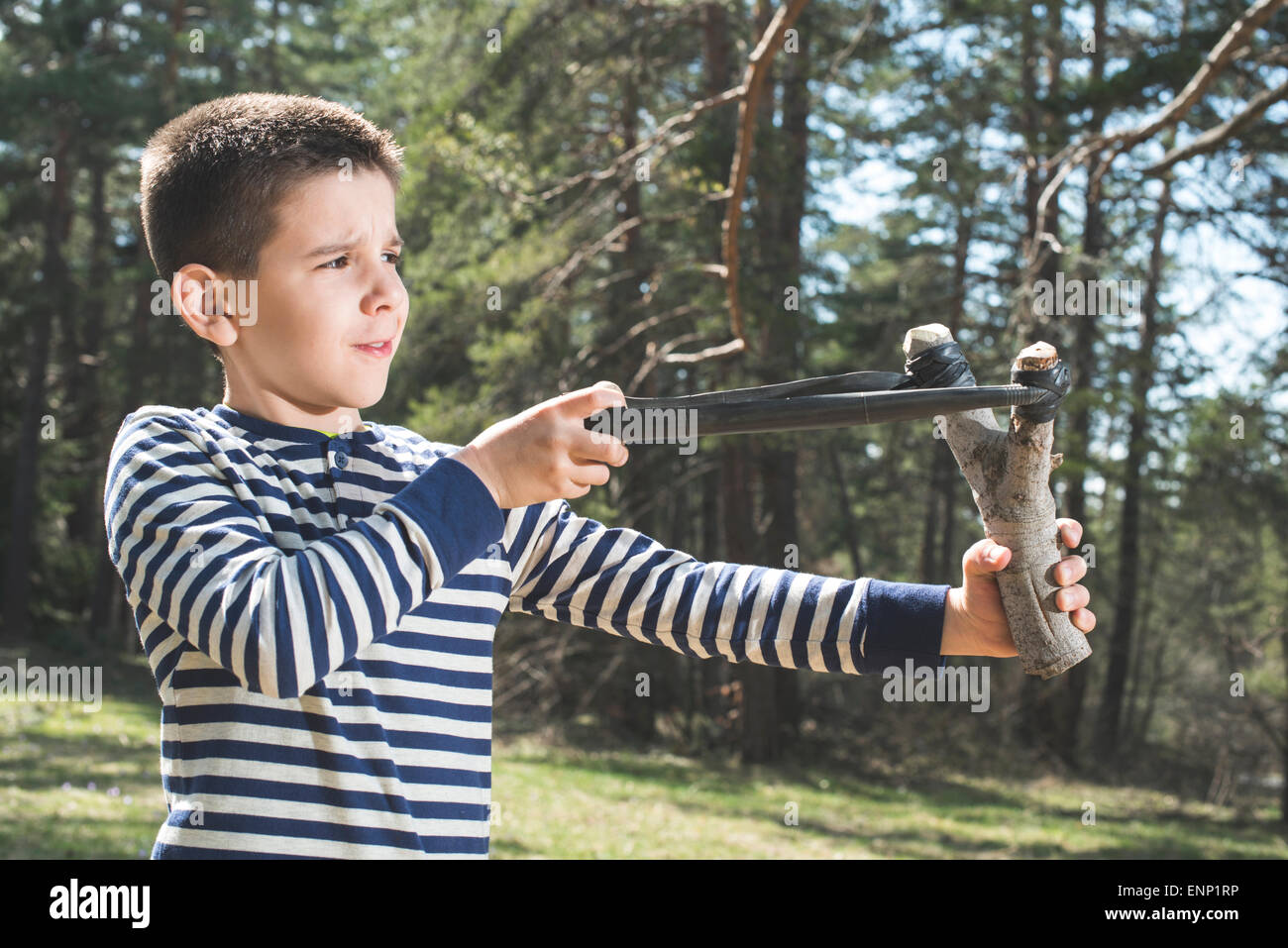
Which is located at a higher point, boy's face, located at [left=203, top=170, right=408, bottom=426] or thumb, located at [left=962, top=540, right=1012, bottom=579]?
boy's face, located at [left=203, top=170, right=408, bottom=426]

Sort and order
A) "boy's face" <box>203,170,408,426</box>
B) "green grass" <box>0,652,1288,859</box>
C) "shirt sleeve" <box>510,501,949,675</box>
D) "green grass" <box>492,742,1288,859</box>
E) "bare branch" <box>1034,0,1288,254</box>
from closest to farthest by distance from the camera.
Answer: "boy's face" <box>203,170,408,426</box> < "shirt sleeve" <box>510,501,949,675</box> < "bare branch" <box>1034,0,1288,254</box> < "green grass" <box>0,652,1288,859</box> < "green grass" <box>492,742,1288,859</box>

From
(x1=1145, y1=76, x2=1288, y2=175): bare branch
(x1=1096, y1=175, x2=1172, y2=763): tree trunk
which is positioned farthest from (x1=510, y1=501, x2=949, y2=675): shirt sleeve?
(x1=1096, y1=175, x2=1172, y2=763): tree trunk

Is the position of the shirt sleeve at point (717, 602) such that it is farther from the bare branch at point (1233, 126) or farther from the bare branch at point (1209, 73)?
the bare branch at point (1233, 126)

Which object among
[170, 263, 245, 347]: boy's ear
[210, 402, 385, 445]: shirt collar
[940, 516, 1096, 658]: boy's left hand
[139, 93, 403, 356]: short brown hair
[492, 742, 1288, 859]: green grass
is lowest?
[492, 742, 1288, 859]: green grass

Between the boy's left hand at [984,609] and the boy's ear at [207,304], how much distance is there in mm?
1072

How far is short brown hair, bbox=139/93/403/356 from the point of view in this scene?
5.09ft

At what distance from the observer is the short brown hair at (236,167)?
1.55m

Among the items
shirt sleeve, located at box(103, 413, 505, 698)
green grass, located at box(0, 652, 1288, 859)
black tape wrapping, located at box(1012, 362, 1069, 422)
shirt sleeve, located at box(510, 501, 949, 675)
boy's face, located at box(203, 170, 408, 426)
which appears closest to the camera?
shirt sleeve, located at box(103, 413, 505, 698)

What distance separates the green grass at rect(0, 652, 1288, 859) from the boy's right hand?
206 inches

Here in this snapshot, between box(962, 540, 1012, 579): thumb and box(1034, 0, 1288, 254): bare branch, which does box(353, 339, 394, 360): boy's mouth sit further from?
box(1034, 0, 1288, 254): bare branch

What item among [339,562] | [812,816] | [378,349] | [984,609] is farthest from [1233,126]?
[812,816]

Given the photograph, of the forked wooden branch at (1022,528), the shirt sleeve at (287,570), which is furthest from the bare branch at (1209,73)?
the shirt sleeve at (287,570)
